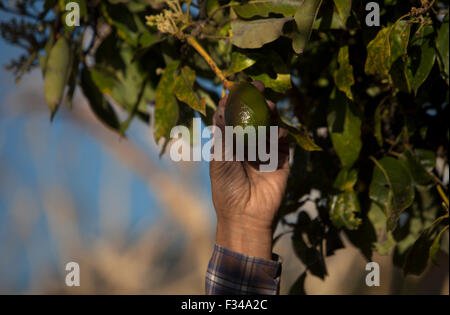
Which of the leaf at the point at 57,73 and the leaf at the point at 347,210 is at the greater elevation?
the leaf at the point at 57,73

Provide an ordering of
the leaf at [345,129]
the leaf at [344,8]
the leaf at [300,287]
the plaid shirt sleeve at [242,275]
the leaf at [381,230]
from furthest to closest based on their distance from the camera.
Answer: the leaf at [300,287], the leaf at [381,230], the leaf at [345,129], the plaid shirt sleeve at [242,275], the leaf at [344,8]

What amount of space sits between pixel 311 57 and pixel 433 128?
324 mm

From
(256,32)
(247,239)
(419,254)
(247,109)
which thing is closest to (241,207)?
(247,239)

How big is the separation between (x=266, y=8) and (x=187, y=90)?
185mm

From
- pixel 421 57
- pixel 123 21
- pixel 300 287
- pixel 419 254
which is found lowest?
pixel 300 287

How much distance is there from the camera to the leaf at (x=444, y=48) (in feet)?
2.32

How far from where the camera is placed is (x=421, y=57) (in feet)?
2.49

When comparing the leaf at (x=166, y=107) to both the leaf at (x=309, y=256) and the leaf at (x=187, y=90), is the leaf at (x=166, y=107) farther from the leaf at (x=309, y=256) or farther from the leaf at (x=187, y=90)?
the leaf at (x=309, y=256)

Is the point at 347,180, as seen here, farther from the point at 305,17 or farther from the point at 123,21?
the point at 123,21

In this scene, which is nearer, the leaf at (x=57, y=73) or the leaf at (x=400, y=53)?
the leaf at (x=400, y=53)

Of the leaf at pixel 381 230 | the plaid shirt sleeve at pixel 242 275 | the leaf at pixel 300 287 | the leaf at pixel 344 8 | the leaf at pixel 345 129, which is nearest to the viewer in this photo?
the leaf at pixel 344 8

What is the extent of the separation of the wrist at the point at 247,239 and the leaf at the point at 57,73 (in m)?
0.41

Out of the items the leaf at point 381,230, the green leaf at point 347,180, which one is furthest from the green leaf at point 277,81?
the leaf at point 381,230

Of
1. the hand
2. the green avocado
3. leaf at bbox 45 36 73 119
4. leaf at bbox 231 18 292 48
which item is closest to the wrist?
the hand
